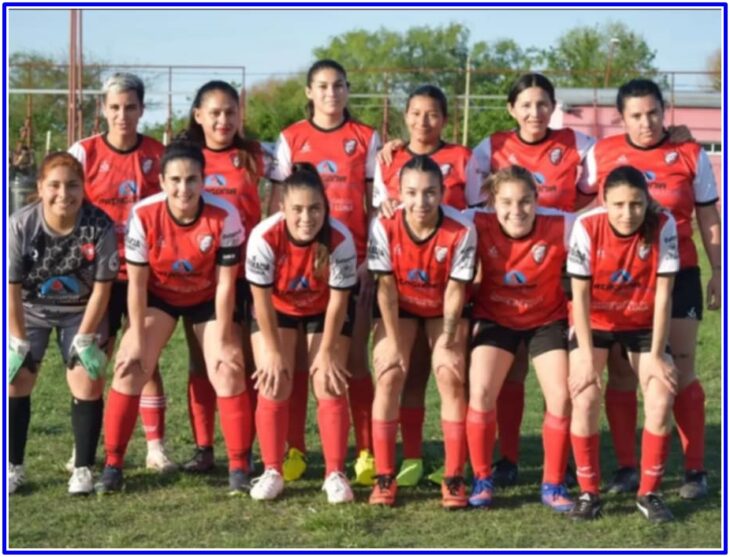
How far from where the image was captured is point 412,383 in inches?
233

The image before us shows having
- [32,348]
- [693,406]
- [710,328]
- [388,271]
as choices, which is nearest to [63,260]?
[32,348]

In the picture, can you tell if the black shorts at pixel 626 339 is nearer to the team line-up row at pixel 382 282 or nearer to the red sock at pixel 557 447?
the team line-up row at pixel 382 282

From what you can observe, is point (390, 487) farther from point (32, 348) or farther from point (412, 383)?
point (32, 348)

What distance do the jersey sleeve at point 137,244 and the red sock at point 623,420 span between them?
2.23 m

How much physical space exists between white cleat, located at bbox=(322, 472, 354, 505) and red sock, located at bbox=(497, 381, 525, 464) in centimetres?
86

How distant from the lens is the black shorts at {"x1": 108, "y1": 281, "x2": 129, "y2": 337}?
5.99 m

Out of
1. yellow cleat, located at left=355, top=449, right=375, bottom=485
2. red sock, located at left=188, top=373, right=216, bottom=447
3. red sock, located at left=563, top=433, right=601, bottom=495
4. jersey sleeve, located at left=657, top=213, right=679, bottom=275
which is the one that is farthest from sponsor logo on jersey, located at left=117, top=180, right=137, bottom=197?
jersey sleeve, located at left=657, top=213, right=679, bottom=275

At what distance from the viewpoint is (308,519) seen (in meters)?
5.25

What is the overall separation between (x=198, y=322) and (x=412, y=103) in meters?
1.41

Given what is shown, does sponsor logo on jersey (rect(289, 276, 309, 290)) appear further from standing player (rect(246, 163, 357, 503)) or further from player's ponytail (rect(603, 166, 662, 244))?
player's ponytail (rect(603, 166, 662, 244))

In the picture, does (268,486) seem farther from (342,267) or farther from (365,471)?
(342,267)

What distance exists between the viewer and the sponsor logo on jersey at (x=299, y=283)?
18.4ft

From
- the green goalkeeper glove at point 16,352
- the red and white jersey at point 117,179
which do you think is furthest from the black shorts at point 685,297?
the green goalkeeper glove at point 16,352

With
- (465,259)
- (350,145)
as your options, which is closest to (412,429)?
(465,259)
